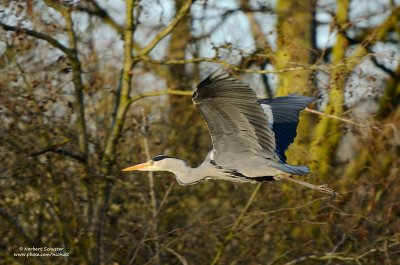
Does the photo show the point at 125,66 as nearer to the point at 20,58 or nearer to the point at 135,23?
the point at 135,23

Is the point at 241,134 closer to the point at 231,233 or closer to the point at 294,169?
the point at 294,169

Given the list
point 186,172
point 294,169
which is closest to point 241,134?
point 294,169

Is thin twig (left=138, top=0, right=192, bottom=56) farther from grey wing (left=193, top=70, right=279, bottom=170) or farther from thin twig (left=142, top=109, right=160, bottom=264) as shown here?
grey wing (left=193, top=70, right=279, bottom=170)

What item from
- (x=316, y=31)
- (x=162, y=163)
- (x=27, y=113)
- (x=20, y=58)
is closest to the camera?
(x=162, y=163)

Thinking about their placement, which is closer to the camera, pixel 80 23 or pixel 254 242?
pixel 254 242

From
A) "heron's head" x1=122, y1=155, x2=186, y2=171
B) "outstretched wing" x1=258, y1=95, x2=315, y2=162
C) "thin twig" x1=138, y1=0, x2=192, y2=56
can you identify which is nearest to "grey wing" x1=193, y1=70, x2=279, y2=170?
"heron's head" x1=122, y1=155, x2=186, y2=171

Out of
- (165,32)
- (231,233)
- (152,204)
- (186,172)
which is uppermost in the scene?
(165,32)

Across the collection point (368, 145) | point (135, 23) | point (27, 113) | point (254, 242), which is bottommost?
point (254, 242)

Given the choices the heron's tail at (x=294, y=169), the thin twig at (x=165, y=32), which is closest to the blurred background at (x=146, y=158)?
the thin twig at (x=165, y=32)

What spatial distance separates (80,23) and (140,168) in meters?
2.31

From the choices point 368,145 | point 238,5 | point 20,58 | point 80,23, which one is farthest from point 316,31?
point 20,58

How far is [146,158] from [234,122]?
105 inches

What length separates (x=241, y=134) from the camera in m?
6.80

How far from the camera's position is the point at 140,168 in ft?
25.2
